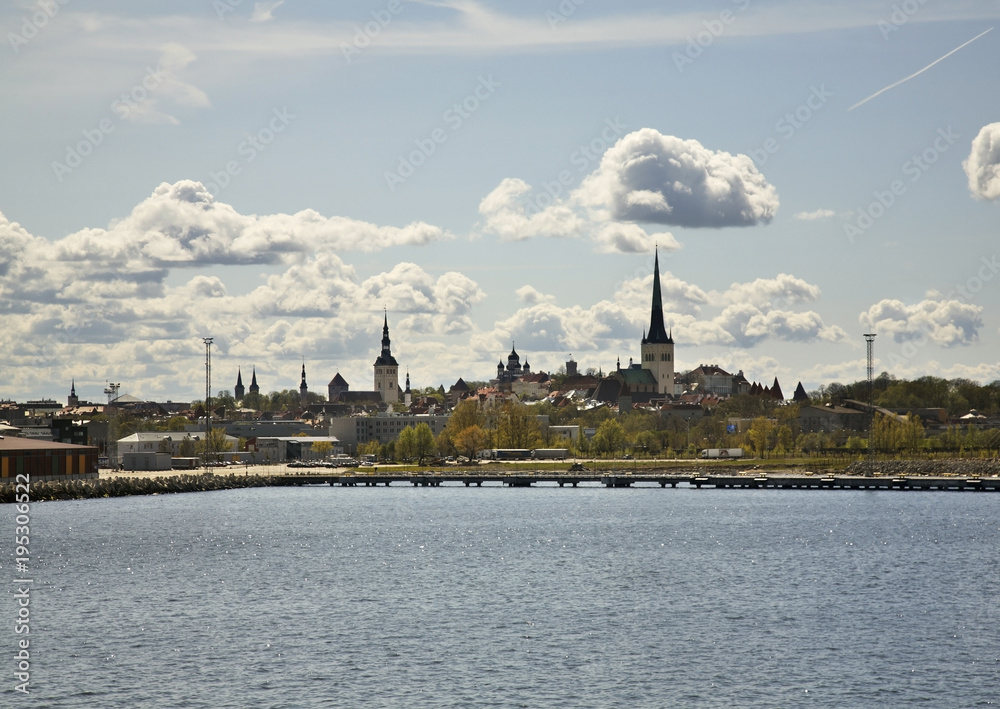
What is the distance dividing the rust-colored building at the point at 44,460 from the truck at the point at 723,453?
81.4 m

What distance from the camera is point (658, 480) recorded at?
122 metres

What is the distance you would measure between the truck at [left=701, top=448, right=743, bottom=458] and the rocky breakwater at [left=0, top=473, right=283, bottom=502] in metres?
58.4

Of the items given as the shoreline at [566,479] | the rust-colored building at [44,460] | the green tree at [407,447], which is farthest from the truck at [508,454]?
the rust-colored building at [44,460]

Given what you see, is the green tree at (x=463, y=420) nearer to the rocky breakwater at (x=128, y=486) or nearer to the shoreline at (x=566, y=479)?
the shoreline at (x=566, y=479)

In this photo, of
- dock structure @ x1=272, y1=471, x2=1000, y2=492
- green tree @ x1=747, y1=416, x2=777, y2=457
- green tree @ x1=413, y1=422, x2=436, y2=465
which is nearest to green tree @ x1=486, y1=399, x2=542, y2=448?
green tree @ x1=413, y1=422, x2=436, y2=465

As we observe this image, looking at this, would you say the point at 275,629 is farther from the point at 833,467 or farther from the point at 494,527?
the point at 833,467

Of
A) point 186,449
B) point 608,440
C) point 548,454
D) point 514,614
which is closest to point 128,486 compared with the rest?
point 186,449

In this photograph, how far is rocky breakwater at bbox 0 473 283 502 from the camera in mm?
97125

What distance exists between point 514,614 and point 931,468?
93.3 m

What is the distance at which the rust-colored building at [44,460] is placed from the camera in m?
98.4

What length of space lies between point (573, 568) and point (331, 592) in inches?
498

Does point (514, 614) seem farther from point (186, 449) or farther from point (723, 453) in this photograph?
point (186, 449)

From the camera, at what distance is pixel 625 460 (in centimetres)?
15650

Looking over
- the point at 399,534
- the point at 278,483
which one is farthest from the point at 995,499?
the point at 278,483
